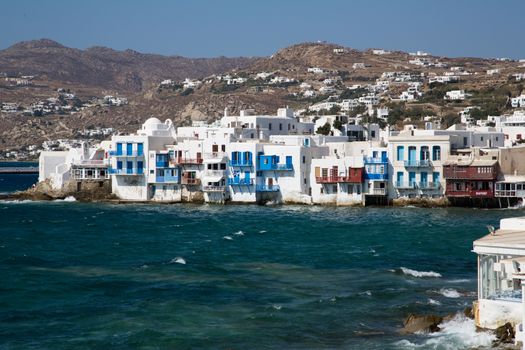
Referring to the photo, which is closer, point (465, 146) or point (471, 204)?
point (471, 204)

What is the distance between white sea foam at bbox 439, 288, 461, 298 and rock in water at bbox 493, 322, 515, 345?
7.65 m

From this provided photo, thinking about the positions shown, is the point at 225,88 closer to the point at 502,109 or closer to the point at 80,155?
the point at 502,109

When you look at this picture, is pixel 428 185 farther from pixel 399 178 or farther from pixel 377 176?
pixel 377 176

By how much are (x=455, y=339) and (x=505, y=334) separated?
169 centimetres

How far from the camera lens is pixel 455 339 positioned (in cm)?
2670

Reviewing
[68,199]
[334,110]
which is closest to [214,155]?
[68,199]

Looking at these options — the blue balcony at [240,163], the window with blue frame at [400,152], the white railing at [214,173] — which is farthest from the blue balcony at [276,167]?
the window with blue frame at [400,152]

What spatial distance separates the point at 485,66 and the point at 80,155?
439 feet

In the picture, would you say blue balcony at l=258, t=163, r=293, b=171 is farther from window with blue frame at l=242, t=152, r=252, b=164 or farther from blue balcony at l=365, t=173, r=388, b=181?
blue balcony at l=365, t=173, r=388, b=181

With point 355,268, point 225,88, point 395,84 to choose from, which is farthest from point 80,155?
point 225,88

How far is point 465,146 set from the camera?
69812mm

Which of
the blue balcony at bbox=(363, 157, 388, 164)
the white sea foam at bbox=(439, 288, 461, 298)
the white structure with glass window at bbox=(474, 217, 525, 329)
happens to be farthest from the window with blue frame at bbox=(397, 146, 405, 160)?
the white structure with glass window at bbox=(474, 217, 525, 329)

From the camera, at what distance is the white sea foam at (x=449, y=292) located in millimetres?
33375

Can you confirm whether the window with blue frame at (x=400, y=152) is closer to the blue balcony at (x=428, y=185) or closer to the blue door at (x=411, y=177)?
the blue door at (x=411, y=177)
